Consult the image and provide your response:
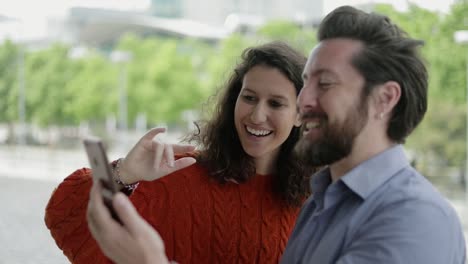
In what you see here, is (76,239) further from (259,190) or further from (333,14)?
(333,14)

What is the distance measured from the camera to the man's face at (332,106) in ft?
3.75

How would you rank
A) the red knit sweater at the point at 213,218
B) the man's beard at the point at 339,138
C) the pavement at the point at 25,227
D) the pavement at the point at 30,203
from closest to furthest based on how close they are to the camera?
the man's beard at the point at 339,138
the red knit sweater at the point at 213,218
the pavement at the point at 25,227
the pavement at the point at 30,203

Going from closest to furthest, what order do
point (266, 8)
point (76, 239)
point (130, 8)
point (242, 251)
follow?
point (76, 239)
point (242, 251)
point (130, 8)
point (266, 8)

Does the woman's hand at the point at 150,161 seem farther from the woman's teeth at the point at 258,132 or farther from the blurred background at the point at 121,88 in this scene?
the blurred background at the point at 121,88

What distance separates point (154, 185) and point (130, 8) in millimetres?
41947

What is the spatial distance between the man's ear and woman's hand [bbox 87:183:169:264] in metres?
0.39

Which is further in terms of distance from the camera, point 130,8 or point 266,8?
point 266,8

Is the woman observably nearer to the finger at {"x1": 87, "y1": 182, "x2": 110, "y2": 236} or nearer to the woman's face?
the woman's face

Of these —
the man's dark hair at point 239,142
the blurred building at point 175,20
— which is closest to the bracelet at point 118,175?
the man's dark hair at point 239,142

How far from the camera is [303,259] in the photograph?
1.24m

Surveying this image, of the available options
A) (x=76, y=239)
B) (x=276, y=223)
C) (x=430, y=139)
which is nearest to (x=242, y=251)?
(x=276, y=223)

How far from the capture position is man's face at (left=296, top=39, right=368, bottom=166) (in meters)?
1.14

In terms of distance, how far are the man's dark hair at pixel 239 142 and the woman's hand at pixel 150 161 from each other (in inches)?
14.2

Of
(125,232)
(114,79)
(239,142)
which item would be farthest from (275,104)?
(114,79)
